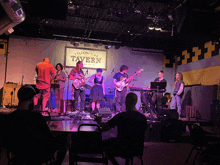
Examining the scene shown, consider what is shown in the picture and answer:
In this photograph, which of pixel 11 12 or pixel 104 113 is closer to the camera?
pixel 11 12

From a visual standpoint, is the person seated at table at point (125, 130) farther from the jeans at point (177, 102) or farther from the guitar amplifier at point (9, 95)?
the guitar amplifier at point (9, 95)

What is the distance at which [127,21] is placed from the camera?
958 cm

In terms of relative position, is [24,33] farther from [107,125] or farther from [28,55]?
[107,125]

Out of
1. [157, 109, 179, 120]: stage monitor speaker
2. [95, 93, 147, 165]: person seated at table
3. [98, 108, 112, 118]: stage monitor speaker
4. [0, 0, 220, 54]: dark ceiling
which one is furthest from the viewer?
[98, 108, 112, 118]: stage monitor speaker

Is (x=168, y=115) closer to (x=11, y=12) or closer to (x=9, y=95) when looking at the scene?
(x=11, y=12)

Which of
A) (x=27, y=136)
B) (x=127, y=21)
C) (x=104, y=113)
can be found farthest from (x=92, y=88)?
(x=27, y=136)

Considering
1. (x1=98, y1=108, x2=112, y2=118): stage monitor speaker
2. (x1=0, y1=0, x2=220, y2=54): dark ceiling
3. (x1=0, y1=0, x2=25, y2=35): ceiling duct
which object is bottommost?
(x1=98, y1=108, x2=112, y2=118): stage monitor speaker

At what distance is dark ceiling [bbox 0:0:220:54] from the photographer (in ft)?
22.1

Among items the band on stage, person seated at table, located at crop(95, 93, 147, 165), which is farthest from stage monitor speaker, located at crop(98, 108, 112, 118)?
person seated at table, located at crop(95, 93, 147, 165)

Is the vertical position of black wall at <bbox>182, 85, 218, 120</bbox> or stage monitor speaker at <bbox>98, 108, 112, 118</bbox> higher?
black wall at <bbox>182, 85, 218, 120</bbox>

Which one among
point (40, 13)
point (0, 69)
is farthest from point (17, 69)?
point (40, 13)

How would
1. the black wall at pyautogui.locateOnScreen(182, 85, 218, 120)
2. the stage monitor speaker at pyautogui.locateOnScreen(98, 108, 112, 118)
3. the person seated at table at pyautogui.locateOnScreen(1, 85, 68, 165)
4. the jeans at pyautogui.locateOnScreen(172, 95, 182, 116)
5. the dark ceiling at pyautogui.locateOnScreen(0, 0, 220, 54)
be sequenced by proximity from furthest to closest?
the jeans at pyautogui.locateOnScreen(172, 95, 182, 116) → the black wall at pyautogui.locateOnScreen(182, 85, 218, 120) → the stage monitor speaker at pyautogui.locateOnScreen(98, 108, 112, 118) → the dark ceiling at pyautogui.locateOnScreen(0, 0, 220, 54) → the person seated at table at pyautogui.locateOnScreen(1, 85, 68, 165)

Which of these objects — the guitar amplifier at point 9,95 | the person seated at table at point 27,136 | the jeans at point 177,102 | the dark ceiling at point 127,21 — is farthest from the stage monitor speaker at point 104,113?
the guitar amplifier at point 9,95

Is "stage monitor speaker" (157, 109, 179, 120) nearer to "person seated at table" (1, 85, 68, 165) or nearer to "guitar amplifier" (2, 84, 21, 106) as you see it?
"person seated at table" (1, 85, 68, 165)
